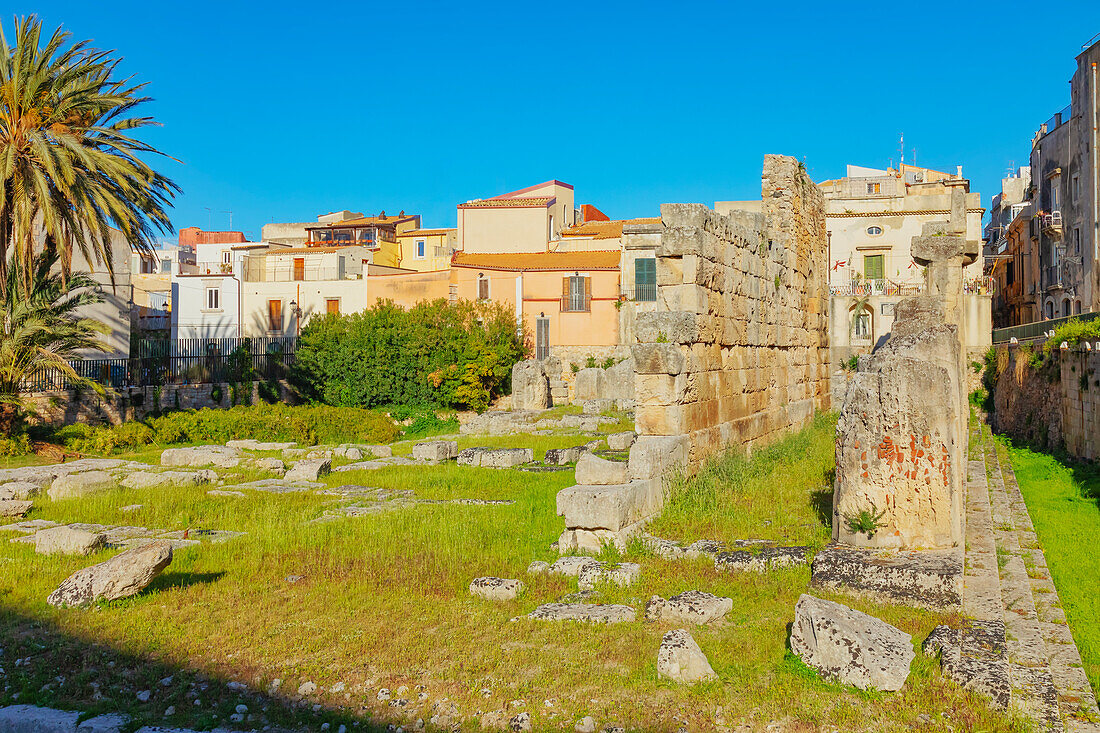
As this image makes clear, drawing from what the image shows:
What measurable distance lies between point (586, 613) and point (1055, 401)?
494 inches

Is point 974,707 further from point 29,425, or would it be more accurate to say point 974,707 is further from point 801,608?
point 29,425

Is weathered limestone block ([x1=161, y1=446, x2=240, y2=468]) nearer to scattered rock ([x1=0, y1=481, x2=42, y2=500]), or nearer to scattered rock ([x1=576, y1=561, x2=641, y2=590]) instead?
scattered rock ([x1=0, y1=481, x2=42, y2=500])

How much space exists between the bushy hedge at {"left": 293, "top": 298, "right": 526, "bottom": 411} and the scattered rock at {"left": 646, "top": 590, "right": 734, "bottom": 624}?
25894 millimetres

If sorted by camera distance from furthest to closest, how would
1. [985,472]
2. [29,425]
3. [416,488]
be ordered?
[29,425] → [416,488] → [985,472]

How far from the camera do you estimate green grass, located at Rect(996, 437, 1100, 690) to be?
19.6 ft

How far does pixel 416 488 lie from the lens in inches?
551

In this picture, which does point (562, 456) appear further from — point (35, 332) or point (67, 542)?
point (35, 332)

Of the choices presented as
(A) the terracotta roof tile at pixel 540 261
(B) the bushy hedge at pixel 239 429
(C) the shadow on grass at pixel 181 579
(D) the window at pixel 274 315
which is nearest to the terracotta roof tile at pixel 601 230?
(A) the terracotta roof tile at pixel 540 261

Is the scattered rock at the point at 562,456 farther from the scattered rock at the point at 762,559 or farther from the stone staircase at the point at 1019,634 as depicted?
the scattered rock at the point at 762,559

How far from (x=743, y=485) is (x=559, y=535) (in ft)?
8.12

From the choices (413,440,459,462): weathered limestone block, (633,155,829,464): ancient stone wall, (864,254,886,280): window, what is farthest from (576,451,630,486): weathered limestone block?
(864,254,886,280): window

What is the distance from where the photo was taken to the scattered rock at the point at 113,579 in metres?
7.03

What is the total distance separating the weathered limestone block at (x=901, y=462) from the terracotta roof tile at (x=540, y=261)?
30.7 m

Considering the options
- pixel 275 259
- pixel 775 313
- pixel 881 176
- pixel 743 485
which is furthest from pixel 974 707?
pixel 881 176
